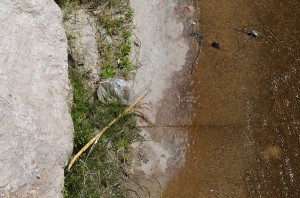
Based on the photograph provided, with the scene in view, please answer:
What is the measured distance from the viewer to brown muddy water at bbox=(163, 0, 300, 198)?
4.91 meters

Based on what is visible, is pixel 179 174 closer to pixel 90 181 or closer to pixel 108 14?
pixel 90 181

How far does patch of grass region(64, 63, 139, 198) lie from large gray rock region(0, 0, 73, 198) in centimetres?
36

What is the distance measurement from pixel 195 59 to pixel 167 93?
1.43 ft

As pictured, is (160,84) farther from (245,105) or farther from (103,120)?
(245,105)

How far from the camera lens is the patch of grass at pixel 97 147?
4.59m

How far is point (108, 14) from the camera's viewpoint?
A: 5152 mm

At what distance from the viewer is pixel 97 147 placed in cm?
473

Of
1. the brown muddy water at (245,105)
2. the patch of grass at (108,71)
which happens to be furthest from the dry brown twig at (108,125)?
the brown muddy water at (245,105)

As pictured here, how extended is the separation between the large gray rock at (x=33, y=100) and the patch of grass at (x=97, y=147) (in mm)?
362

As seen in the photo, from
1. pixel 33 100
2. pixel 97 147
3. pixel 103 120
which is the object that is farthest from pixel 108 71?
pixel 33 100

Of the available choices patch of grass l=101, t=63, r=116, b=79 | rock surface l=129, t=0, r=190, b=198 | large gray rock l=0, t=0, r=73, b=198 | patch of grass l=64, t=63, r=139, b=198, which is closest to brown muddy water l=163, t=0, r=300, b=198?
rock surface l=129, t=0, r=190, b=198

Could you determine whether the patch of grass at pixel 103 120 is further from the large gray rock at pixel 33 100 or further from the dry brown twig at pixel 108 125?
the large gray rock at pixel 33 100

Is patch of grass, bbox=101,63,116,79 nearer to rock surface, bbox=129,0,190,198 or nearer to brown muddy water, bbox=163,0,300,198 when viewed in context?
rock surface, bbox=129,0,190,198

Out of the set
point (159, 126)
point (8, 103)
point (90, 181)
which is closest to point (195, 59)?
point (159, 126)
